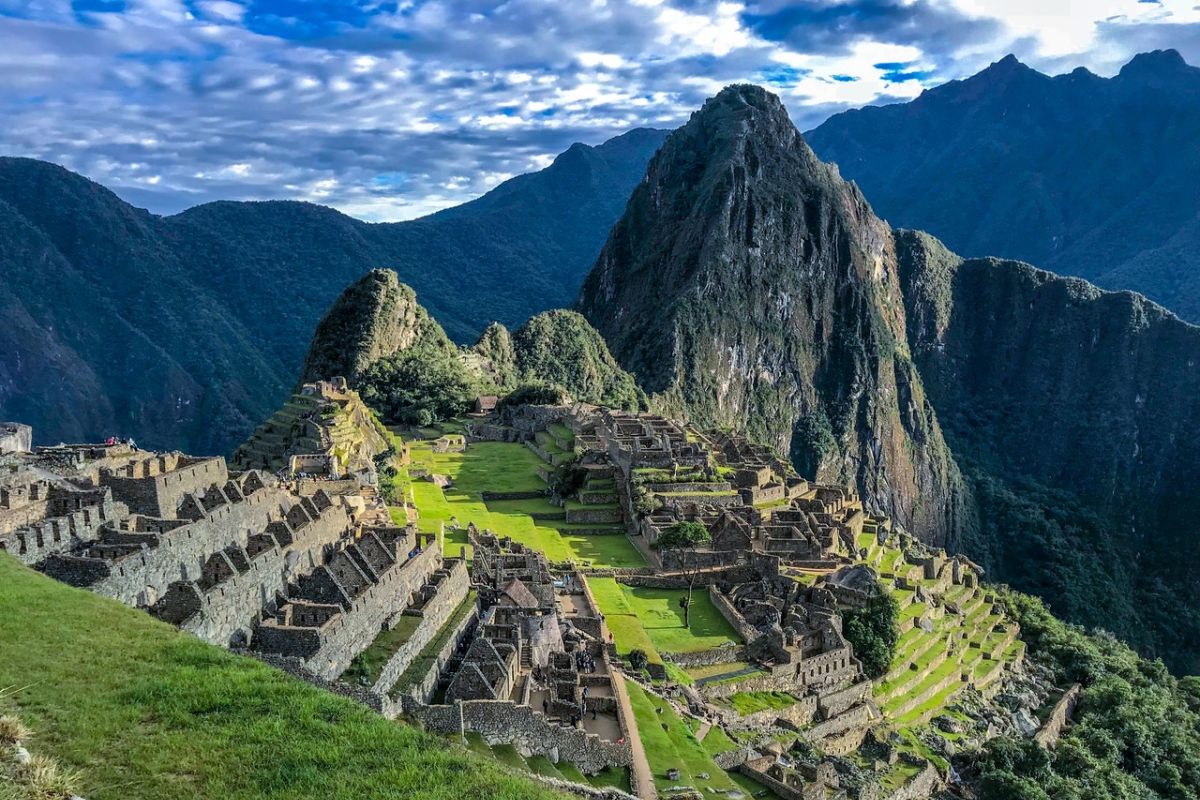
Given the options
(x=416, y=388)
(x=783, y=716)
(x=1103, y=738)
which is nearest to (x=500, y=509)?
(x=783, y=716)

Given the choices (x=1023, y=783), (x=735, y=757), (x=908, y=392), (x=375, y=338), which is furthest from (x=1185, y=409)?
(x=735, y=757)

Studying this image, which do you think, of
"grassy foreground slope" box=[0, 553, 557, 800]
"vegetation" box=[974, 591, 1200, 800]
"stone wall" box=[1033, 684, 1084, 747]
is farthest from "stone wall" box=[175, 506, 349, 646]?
"stone wall" box=[1033, 684, 1084, 747]

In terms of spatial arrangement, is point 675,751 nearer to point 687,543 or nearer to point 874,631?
point 874,631

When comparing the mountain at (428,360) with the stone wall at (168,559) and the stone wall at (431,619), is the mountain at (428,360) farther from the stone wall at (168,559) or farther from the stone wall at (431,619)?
the stone wall at (168,559)

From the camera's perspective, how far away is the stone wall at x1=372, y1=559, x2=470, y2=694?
19.3 m

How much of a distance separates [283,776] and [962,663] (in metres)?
37.5

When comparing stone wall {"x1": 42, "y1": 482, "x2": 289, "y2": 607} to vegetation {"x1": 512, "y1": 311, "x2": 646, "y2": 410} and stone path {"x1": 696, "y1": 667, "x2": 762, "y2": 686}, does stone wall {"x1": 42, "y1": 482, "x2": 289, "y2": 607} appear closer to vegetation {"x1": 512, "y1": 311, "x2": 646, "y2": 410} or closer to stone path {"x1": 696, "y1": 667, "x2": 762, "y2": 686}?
stone path {"x1": 696, "y1": 667, "x2": 762, "y2": 686}

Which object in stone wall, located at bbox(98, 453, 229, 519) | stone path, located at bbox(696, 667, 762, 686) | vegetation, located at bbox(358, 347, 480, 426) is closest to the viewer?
stone wall, located at bbox(98, 453, 229, 519)

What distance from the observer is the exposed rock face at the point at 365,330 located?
84.9m

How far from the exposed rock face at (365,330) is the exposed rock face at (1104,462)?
76.3 meters

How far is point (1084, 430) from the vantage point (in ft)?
587

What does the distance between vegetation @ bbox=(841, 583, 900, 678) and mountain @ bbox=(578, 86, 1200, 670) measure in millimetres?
Answer: 85806

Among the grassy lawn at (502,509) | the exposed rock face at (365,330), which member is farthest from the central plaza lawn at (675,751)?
the exposed rock face at (365,330)

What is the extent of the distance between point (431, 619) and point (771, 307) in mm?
141560
